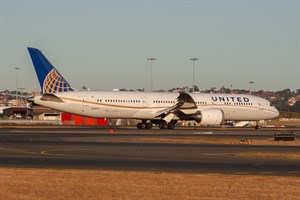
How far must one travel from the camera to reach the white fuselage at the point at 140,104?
70.8 m

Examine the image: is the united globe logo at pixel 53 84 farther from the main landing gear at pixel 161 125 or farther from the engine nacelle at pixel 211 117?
the engine nacelle at pixel 211 117

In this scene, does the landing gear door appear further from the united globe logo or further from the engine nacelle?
the united globe logo

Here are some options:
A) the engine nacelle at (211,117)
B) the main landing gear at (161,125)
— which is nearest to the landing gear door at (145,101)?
the main landing gear at (161,125)

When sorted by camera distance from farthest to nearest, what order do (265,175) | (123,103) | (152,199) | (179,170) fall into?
(123,103), (179,170), (265,175), (152,199)

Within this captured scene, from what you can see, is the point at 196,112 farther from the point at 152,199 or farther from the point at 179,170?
the point at 152,199

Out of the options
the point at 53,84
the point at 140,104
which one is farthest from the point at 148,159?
the point at 53,84

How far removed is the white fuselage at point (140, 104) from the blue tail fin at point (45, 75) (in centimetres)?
217

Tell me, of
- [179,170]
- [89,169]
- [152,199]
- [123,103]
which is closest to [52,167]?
[89,169]

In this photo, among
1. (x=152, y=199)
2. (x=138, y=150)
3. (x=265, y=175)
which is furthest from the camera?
(x=138, y=150)

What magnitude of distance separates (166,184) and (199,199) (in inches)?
126

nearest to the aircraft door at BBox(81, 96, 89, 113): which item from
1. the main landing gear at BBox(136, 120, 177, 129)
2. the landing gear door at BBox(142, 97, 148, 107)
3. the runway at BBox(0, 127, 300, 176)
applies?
the landing gear door at BBox(142, 97, 148, 107)

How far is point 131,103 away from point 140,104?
109 centimetres

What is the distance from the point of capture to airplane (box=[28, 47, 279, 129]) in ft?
232

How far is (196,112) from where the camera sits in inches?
2955
